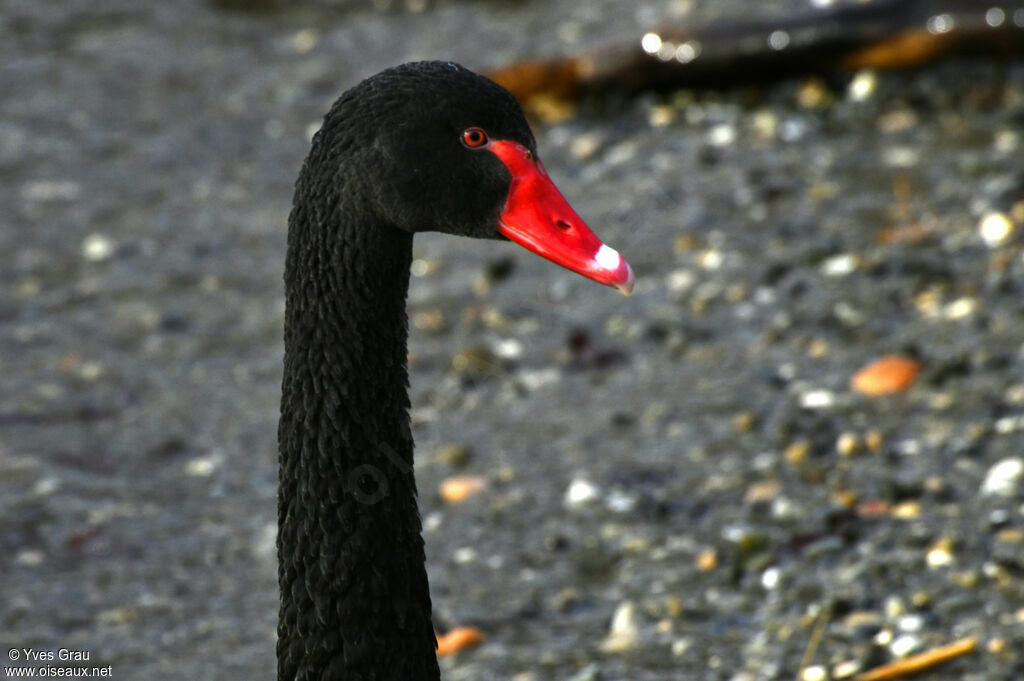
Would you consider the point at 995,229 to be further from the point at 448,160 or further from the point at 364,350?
the point at 364,350

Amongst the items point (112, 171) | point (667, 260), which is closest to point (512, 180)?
point (667, 260)

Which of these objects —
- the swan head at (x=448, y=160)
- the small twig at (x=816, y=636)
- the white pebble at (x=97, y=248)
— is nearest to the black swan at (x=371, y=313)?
the swan head at (x=448, y=160)

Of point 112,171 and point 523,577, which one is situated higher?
point 112,171

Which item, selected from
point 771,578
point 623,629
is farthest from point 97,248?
point 771,578

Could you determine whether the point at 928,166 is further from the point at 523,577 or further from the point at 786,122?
the point at 523,577

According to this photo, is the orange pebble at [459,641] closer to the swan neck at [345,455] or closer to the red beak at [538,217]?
the swan neck at [345,455]

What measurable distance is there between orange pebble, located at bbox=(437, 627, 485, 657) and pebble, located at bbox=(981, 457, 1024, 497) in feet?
6.82

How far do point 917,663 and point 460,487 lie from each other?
2.31 m

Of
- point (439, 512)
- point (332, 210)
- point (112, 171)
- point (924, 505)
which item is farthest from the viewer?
point (112, 171)

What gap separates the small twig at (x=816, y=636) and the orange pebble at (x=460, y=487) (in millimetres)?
1762

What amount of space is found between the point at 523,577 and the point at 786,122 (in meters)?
4.31

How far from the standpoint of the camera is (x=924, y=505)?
602 centimetres

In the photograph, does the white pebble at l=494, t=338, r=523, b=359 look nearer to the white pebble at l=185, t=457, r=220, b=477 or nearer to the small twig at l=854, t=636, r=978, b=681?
the white pebble at l=185, t=457, r=220, b=477

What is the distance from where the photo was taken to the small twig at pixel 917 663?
5.09 metres
